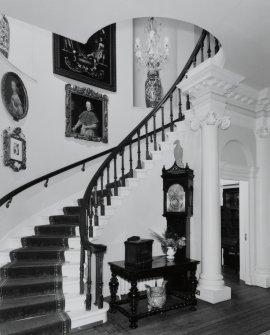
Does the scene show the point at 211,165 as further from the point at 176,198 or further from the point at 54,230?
the point at 54,230

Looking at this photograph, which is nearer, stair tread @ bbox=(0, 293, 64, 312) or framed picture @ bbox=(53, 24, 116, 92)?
stair tread @ bbox=(0, 293, 64, 312)

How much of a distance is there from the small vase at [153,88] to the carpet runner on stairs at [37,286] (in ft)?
14.2

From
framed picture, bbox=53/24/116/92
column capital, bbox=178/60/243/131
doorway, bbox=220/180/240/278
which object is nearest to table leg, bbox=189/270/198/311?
doorway, bbox=220/180/240/278

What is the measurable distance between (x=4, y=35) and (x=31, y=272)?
4.30 m

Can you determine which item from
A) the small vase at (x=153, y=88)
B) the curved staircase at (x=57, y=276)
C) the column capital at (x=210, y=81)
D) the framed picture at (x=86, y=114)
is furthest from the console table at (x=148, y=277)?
the small vase at (x=153, y=88)

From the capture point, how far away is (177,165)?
205 inches

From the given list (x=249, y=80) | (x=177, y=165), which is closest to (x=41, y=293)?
(x=177, y=165)

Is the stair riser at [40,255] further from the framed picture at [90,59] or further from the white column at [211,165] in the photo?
the framed picture at [90,59]

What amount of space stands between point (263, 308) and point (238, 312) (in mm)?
482

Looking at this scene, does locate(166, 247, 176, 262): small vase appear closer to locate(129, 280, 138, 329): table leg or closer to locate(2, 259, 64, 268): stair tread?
locate(129, 280, 138, 329): table leg

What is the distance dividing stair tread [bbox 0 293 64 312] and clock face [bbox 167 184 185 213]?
7.70ft

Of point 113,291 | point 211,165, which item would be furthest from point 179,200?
point 113,291

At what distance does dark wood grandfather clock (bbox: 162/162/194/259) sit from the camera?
5.10 meters

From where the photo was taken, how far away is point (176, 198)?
5.21m
